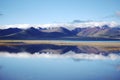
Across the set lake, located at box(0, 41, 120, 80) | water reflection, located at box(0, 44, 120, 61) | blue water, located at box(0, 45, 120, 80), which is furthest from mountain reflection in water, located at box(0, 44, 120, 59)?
blue water, located at box(0, 45, 120, 80)

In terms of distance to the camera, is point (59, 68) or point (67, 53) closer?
point (59, 68)

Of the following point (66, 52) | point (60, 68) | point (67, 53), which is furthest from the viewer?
point (66, 52)

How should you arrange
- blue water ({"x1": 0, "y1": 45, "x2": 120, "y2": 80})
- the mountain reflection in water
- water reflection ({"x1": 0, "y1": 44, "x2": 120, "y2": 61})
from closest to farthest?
blue water ({"x1": 0, "y1": 45, "x2": 120, "y2": 80}) < water reflection ({"x1": 0, "y1": 44, "x2": 120, "y2": 61}) < the mountain reflection in water

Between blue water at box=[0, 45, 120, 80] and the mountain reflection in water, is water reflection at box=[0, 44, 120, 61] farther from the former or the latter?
blue water at box=[0, 45, 120, 80]

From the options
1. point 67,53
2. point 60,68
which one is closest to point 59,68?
point 60,68

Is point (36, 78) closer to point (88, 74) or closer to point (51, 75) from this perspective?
point (51, 75)

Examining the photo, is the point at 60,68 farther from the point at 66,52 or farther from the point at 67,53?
the point at 66,52

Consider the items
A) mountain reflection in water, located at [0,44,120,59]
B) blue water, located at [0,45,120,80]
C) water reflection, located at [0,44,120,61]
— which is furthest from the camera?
mountain reflection in water, located at [0,44,120,59]

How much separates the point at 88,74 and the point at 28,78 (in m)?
3.60

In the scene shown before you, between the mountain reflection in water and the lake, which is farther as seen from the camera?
the mountain reflection in water

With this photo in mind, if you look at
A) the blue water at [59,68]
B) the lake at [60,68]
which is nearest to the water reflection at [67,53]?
the lake at [60,68]

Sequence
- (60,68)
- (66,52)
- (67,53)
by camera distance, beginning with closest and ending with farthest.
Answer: (60,68)
(67,53)
(66,52)

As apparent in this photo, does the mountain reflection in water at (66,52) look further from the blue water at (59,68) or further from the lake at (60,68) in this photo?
the blue water at (59,68)

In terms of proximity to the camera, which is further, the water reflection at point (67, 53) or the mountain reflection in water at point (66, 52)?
the mountain reflection in water at point (66, 52)
